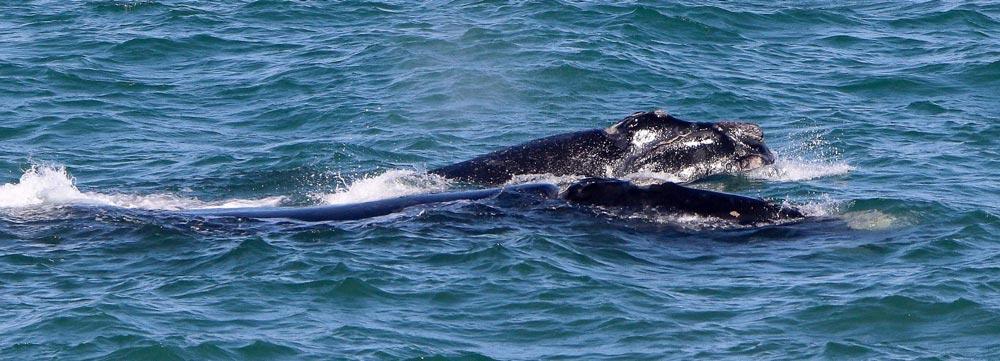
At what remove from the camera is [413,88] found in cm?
2467

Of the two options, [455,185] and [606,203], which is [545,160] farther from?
[606,203]

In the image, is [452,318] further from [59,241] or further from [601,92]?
[601,92]

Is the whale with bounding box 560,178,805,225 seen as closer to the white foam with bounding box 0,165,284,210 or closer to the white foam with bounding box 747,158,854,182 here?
the white foam with bounding box 747,158,854,182

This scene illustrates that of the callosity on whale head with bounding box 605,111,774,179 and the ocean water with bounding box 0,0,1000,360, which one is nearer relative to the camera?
the ocean water with bounding box 0,0,1000,360

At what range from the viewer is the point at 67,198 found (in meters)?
17.6

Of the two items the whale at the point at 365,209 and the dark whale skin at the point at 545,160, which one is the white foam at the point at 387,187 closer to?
the dark whale skin at the point at 545,160

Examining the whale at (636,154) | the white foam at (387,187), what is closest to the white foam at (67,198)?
the white foam at (387,187)

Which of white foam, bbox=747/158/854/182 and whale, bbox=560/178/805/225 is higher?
whale, bbox=560/178/805/225

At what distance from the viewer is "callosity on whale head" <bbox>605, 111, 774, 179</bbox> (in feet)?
61.3

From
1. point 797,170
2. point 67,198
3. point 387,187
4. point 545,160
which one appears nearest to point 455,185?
point 387,187

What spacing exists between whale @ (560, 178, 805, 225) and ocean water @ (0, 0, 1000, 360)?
204 millimetres

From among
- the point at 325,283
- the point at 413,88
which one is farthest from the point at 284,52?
the point at 325,283

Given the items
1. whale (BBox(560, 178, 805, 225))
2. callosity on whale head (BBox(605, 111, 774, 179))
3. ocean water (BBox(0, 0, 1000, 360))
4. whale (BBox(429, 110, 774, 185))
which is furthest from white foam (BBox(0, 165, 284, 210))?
whale (BBox(560, 178, 805, 225))

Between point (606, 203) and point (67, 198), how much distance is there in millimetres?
6180
